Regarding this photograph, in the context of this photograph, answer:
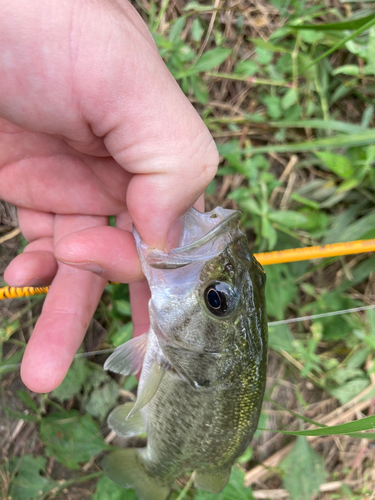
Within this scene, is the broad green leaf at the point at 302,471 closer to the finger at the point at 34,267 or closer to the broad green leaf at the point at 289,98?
the finger at the point at 34,267

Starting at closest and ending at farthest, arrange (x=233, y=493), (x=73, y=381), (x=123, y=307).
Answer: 1. (x=233, y=493)
2. (x=123, y=307)
3. (x=73, y=381)

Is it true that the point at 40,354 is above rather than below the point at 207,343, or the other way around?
below

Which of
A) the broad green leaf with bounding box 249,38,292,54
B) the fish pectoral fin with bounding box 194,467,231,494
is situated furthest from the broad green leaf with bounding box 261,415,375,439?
the broad green leaf with bounding box 249,38,292,54

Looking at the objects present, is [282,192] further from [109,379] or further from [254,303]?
[109,379]

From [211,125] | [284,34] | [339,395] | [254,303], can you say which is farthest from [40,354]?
[284,34]

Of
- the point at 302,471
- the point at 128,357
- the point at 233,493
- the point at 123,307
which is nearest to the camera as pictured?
the point at 128,357

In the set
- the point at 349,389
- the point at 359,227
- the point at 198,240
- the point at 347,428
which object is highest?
the point at 198,240

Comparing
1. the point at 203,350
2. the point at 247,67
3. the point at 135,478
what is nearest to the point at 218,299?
the point at 203,350

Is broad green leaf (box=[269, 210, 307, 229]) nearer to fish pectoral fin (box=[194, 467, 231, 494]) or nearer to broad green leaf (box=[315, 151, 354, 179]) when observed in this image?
broad green leaf (box=[315, 151, 354, 179])

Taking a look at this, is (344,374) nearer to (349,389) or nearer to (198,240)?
(349,389)
